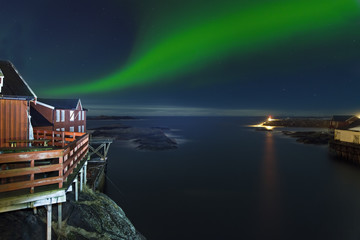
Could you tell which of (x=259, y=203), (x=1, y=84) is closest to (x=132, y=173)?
(x=259, y=203)

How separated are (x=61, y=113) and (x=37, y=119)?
6.60 meters

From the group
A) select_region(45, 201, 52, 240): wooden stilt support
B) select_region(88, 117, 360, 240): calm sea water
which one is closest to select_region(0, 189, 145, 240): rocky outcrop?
select_region(45, 201, 52, 240): wooden stilt support

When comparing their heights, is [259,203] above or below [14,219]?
below

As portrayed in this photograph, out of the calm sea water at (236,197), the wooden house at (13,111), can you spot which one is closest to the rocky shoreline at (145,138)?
the calm sea water at (236,197)

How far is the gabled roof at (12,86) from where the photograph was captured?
39.5 ft

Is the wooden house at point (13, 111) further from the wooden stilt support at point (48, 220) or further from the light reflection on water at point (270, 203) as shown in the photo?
the light reflection on water at point (270, 203)

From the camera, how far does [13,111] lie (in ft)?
40.0

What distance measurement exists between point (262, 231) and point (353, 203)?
1249 cm

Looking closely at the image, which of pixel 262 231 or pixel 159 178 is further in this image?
pixel 159 178

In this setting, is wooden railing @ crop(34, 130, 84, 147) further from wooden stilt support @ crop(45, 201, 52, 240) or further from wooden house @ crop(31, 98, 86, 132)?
wooden house @ crop(31, 98, 86, 132)

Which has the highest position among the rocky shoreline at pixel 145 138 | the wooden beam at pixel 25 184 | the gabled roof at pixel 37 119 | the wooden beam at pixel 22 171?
the gabled roof at pixel 37 119

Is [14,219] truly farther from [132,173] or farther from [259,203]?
[132,173]

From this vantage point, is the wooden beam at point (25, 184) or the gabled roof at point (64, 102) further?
the gabled roof at point (64, 102)

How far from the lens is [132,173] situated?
104 ft
